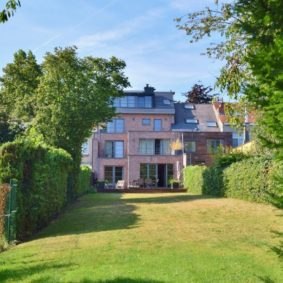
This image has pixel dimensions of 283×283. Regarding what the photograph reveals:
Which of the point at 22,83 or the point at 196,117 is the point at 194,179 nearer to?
the point at 22,83

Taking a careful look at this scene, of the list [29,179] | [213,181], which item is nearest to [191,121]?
[213,181]

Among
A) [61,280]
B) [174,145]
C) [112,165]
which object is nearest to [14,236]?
[61,280]

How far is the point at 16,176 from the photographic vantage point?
41.7 ft

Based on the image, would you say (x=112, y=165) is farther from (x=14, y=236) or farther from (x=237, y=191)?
(x=14, y=236)

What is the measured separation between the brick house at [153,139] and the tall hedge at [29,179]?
32.8 meters

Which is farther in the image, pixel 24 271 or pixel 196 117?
pixel 196 117

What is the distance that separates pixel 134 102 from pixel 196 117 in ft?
25.6

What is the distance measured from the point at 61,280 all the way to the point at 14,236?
550 centimetres

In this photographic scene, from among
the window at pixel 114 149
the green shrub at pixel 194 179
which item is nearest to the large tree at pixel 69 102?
the green shrub at pixel 194 179

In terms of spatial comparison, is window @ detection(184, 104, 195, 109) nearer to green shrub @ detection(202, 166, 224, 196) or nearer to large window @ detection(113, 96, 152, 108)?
large window @ detection(113, 96, 152, 108)

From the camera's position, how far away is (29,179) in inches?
527

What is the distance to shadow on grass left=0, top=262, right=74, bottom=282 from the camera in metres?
7.45

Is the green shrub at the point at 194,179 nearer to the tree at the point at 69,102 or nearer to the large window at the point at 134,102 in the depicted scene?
the tree at the point at 69,102

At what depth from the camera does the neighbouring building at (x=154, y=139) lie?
1906 inches
